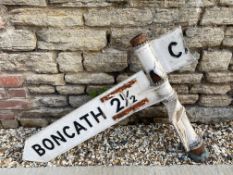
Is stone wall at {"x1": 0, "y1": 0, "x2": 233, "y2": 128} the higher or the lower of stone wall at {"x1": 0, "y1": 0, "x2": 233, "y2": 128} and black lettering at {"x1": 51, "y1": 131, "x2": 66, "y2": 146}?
the higher

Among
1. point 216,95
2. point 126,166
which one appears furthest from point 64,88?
point 216,95

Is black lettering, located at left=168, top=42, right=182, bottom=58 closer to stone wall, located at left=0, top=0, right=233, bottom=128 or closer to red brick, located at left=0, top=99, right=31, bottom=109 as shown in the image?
stone wall, located at left=0, top=0, right=233, bottom=128

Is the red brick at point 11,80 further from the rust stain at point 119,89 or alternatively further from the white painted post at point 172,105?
the white painted post at point 172,105

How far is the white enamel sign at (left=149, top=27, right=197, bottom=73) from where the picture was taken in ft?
6.79

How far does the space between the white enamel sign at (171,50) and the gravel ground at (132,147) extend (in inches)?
26.5

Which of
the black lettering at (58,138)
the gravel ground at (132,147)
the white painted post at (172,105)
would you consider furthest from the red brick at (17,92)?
the white painted post at (172,105)

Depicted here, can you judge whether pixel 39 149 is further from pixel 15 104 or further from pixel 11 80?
pixel 11 80

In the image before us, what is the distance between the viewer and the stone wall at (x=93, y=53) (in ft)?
7.02

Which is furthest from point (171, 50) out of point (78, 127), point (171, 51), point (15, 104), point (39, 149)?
point (15, 104)

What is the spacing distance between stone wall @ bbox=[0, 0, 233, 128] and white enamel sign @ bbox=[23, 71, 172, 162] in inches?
12.4

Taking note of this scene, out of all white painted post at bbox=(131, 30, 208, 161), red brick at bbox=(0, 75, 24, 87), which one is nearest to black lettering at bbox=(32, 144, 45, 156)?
red brick at bbox=(0, 75, 24, 87)

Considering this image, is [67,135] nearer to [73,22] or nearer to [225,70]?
[73,22]

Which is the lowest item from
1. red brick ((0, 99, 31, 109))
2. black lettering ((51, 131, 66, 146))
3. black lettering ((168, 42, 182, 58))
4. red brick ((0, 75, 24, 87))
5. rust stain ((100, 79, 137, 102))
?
black lettering ((51, 131, 66, 146))

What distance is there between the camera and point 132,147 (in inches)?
98.9
